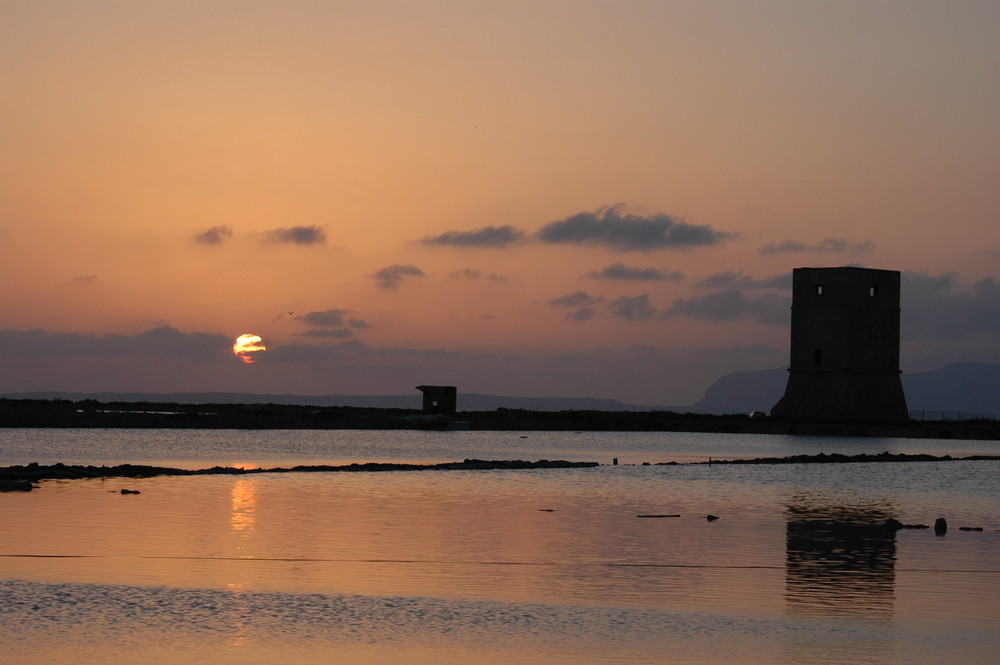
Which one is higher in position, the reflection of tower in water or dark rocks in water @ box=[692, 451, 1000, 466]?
dark rocks in water @ box=[692, 451, 1000, 466]

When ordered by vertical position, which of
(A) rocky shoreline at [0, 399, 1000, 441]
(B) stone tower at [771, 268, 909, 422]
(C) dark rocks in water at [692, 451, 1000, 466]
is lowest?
(C) dark rocks in water at [692, 451, 1000, 466]

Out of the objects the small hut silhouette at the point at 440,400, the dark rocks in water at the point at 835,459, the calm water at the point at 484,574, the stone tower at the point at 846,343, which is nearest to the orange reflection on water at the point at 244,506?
the calm water at the point at 484,574

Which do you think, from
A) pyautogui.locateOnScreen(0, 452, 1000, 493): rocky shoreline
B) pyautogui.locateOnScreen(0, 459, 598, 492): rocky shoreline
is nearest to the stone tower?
pyautogui.locateOnScreen(0, 452, 1000, 493): rocky shoreline

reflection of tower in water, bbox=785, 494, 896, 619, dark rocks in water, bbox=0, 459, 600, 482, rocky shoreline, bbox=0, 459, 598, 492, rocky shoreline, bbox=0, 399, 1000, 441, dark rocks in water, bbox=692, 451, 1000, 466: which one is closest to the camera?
reflection of tower in water, bbox=785, 494, 896, 619

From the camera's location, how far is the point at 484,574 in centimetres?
1595

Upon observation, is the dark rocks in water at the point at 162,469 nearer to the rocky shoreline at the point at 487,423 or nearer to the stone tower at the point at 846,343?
the stone tower at the point at 846,343

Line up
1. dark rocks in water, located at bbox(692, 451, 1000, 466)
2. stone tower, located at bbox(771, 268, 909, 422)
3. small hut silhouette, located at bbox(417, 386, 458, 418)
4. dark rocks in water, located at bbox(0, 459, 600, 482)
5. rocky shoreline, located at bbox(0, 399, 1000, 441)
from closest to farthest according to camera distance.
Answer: dark rocks in water, located at bbox(0, 459, 600, 482) < dark rocks in water, located at bbox(692, 451, 1000, 466) < stone tower, located at bbox(771, 268, 909, 422) < rocky shoreline, located at bbox(0, 399, 1000, 441) < small hut silhouette, located at bbox(417, 386, 458, 418)

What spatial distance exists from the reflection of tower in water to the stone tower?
47360 millimetres

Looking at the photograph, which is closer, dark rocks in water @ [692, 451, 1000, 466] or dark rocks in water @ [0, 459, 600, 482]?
dark rocks in water @ [0, 459, 600, 482]

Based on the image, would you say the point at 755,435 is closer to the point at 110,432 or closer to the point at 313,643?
the point at 110,432

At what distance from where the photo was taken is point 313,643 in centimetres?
1148

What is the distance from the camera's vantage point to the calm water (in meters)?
11.5

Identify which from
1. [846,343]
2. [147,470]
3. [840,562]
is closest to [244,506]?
[147,470]

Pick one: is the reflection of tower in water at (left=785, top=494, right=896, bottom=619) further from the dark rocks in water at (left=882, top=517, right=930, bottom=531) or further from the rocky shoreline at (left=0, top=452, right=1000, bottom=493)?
the rocky shoreline at (left=0, top=452, right=1000, bottom=493)
